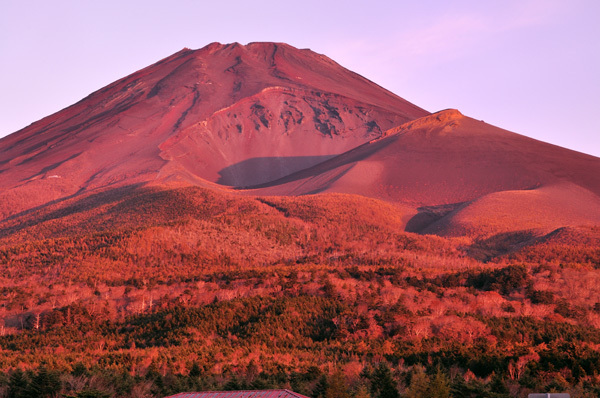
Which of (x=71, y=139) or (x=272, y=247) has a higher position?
(x=71, y=139)

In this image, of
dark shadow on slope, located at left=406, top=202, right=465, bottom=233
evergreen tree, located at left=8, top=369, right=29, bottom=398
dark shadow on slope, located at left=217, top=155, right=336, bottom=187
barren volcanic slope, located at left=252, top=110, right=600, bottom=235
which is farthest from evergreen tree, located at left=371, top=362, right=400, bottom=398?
dark shadow on slope, located at left=217, top=155, right=336, bottom=187

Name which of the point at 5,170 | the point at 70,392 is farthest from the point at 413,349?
the point at 5,170

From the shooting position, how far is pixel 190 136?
172m

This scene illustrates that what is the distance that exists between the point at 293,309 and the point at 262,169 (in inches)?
4829

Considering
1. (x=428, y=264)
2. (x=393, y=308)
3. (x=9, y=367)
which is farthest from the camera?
(x=428, y=264)

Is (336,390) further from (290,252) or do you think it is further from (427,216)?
(427,216)

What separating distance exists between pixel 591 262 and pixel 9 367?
54.1 meters

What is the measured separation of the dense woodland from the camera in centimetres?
3189

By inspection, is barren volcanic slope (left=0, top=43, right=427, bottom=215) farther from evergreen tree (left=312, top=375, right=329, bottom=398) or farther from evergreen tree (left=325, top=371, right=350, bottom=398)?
evergreen tree (left=325, top=371, right=350, bottom=398)

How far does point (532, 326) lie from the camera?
4697 centimetres

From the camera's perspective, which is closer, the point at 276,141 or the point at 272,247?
the point at 272,247

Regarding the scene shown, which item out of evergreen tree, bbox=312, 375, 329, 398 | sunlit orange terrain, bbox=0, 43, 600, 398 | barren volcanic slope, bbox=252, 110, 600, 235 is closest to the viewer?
evergreen tree, bbox=312, 375, 329, 398

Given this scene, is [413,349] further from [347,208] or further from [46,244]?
[347,208]

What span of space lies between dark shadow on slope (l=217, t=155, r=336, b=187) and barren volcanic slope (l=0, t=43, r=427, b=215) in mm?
243
